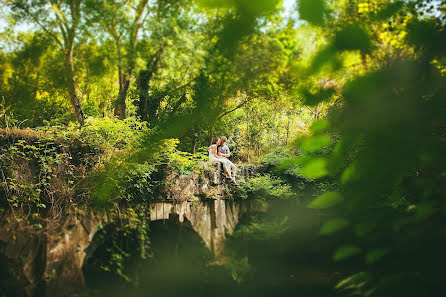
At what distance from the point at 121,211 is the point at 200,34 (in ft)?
6.54

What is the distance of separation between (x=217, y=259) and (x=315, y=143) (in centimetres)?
260

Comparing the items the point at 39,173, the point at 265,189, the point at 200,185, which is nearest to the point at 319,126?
the point at 39,173

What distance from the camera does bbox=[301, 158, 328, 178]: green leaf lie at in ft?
0.79

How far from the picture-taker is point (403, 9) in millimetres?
252

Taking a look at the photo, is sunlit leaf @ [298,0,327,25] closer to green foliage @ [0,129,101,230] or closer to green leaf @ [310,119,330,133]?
green leaf @ [310,119,330,133]

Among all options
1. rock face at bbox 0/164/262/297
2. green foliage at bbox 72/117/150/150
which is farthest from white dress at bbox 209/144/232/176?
green foliage at bbox 72/117/150/150

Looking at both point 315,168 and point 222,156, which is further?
point 222,156

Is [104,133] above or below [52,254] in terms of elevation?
above

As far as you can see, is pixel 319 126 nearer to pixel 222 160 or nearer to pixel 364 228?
pixel 364 228

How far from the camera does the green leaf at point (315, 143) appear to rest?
0.83ft

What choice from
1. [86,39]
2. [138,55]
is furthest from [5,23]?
[138,55]

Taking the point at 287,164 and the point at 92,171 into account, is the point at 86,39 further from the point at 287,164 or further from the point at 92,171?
the point at 92,171

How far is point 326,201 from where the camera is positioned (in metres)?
0.26

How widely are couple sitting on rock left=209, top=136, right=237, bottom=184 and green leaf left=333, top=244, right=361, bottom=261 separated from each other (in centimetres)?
273
